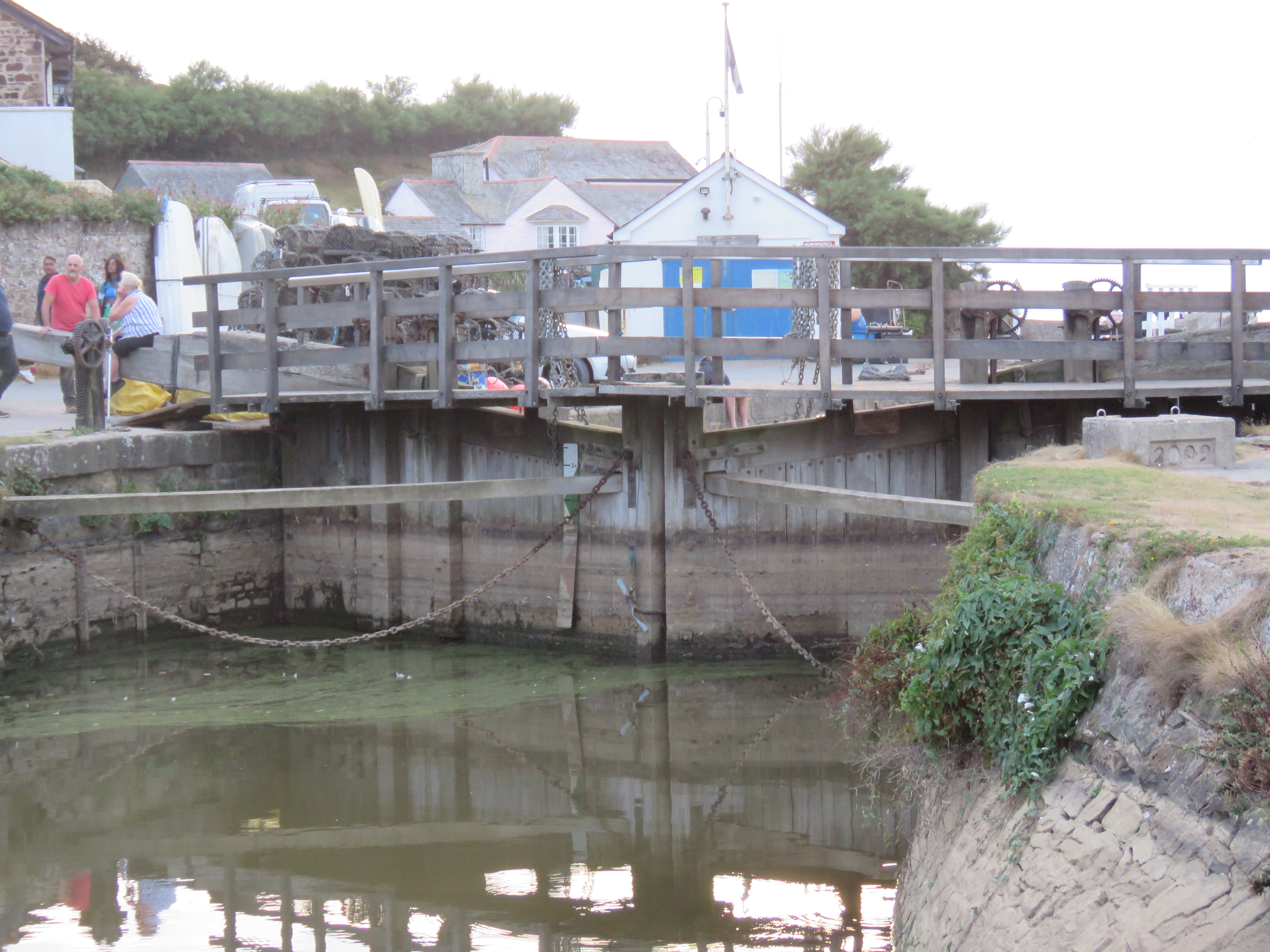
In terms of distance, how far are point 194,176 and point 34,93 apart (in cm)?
2063

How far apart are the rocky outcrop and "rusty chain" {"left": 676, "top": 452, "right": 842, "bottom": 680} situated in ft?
18.3

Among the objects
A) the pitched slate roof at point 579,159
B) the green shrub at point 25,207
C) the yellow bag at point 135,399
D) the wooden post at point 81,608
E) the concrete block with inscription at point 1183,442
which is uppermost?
the pitched slate roof at point 579,159

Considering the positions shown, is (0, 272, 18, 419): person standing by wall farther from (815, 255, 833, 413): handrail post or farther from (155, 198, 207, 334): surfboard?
(815, 255, 833, 413): handrail post

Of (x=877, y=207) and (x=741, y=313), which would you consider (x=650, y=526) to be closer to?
(x=741, y=313)

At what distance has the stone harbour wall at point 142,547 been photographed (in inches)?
423

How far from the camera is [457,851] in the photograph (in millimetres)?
7336

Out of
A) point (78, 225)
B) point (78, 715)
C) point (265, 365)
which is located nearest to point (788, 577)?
point (265, 365)

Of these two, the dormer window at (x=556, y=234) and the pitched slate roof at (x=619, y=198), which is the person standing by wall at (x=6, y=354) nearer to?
the dormer window at (x=556, y=234)

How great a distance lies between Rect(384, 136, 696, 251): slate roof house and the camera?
4606 cm

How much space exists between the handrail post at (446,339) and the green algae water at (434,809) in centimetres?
255

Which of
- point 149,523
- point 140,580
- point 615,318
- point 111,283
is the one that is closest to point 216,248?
point 111,283

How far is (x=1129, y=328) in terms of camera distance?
923cm

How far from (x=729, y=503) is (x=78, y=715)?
569cm

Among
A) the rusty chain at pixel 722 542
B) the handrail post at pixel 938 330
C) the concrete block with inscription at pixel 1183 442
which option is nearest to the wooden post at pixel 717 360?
the rusty chain at pixel 722 542
